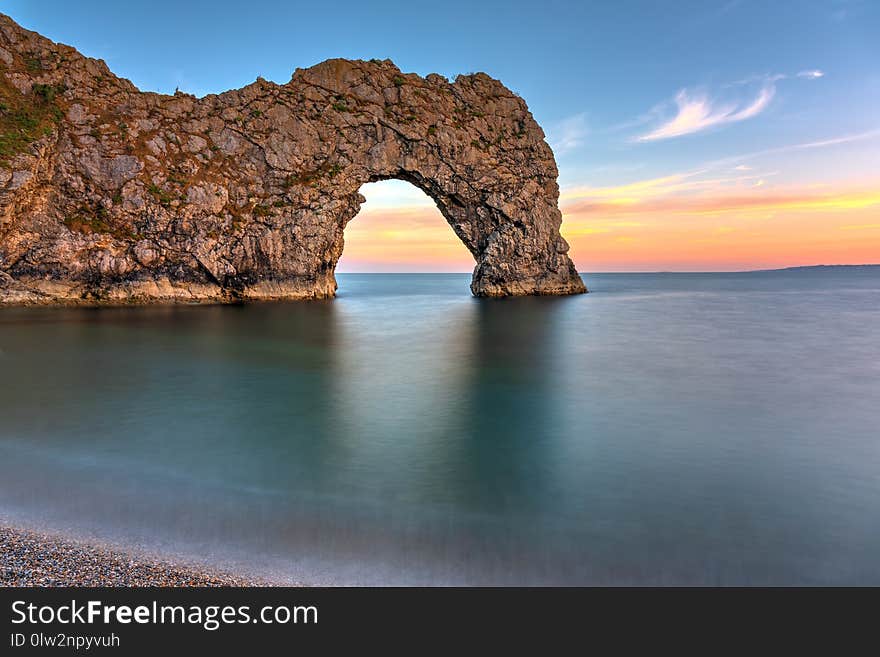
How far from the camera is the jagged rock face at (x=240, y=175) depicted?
1506 inches

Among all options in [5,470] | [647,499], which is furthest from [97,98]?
[647,499]

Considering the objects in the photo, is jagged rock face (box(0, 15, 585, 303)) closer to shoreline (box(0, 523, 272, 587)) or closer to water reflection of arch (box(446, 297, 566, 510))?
water reflection of arch (box(446, 297, 566, 510))

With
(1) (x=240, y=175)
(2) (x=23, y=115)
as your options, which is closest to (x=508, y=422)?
(1) (x=240, y=175)

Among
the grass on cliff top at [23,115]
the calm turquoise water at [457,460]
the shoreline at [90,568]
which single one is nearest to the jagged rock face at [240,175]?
the grass on cliff top at [23,115]

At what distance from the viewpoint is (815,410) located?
1299 cm

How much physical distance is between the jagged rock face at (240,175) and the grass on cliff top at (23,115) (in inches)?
4.5

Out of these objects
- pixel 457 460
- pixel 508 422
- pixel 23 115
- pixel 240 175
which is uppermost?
pixel 23 115

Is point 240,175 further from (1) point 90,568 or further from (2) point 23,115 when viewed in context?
(1) point 90,568

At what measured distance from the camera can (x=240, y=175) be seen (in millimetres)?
44625

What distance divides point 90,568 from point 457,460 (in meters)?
5.86

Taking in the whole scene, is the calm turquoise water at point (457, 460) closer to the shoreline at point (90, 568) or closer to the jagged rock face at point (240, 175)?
the shoreline at point (90, 568)

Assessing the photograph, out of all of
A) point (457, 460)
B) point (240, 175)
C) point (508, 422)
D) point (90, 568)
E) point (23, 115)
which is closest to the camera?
point (90, 568)
